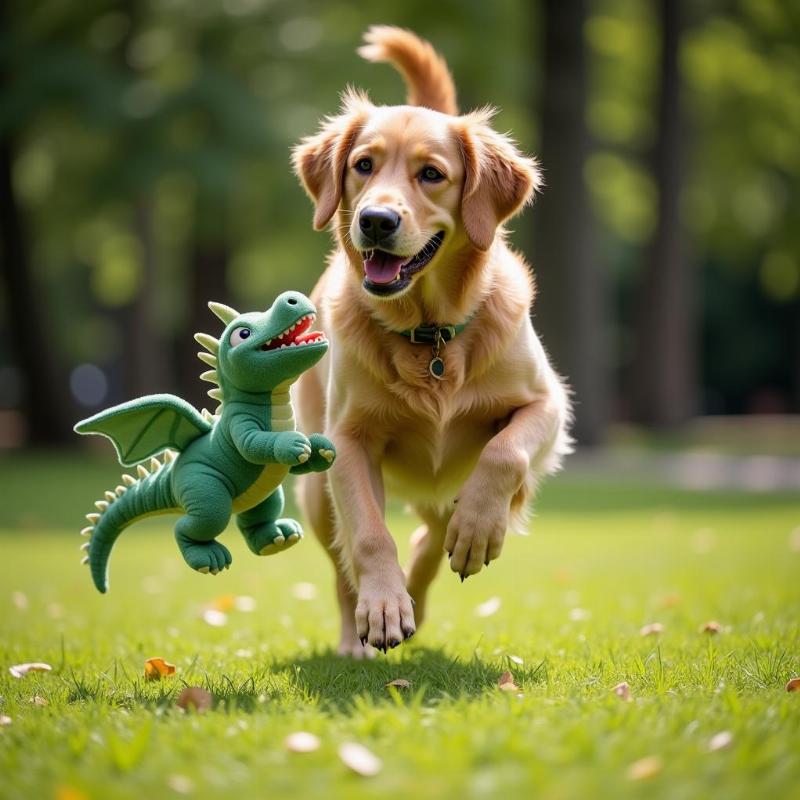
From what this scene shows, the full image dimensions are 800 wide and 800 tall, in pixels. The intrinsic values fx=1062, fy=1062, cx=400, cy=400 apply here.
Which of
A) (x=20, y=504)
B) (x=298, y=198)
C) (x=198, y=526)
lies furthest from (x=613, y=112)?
(x=198, y=526)

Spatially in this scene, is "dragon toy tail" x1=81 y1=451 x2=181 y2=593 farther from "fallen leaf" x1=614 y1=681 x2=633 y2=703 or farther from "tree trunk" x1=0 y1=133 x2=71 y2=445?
"tree trunk" x1=0 y1=133 x2=71 y2=445

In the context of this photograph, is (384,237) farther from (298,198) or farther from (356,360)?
(298,198)

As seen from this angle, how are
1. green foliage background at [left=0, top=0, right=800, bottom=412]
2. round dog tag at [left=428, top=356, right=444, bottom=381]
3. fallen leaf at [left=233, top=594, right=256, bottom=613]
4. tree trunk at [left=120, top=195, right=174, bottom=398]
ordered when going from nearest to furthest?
1. round dog tag at [left=428, top=356, right=444, bottom=381]
2. fallen leaf at [left=233, top=594, right=256, bottom=613]
3. green foliage background at [left=0, top=0, right=800, bottom=412]
4. tree trunk at [left=120, top=195, right=174, bottom=398]

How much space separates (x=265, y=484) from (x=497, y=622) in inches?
76.4

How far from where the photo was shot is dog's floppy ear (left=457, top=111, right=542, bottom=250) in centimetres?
418

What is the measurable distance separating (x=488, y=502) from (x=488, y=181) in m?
1.36

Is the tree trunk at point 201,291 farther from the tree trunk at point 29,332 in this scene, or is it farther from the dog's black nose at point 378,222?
the dog's black nose at point 378,222

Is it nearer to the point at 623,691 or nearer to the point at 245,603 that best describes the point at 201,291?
the point at 245,603

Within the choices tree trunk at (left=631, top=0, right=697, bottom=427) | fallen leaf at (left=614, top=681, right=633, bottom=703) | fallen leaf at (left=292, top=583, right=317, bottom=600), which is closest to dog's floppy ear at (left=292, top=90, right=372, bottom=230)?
fallen leaf at (left=614, top=681, right=633, bottom=703)

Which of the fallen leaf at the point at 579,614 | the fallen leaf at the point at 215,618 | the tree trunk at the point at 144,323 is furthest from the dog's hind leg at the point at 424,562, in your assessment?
the tree trunk at the point at 144,323

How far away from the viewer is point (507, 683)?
336 centimetres

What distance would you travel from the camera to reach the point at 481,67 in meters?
19.2

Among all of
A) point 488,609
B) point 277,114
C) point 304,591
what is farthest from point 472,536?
point 277,114

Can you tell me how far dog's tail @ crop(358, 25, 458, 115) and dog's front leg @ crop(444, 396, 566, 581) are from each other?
196 centimetres
